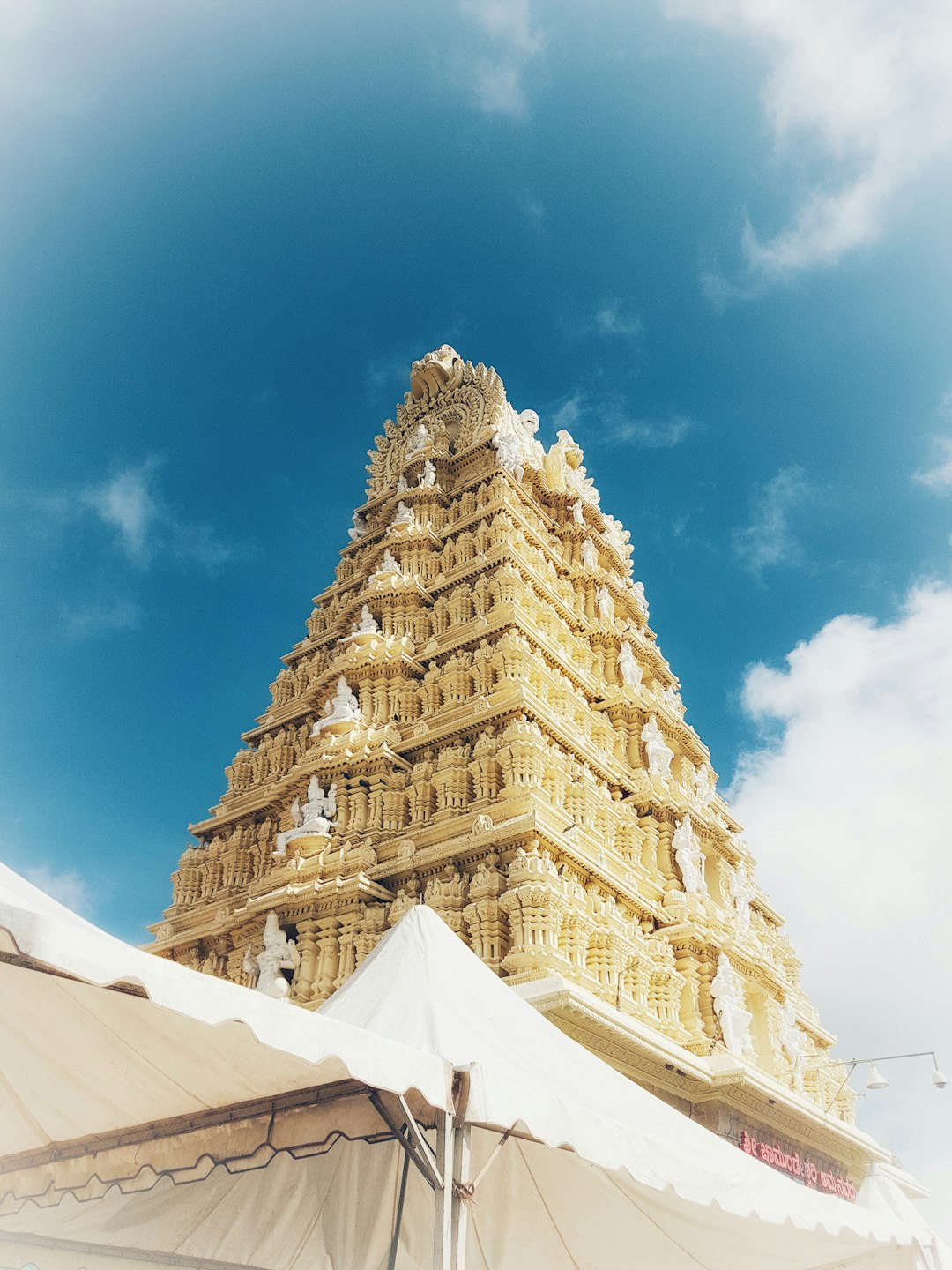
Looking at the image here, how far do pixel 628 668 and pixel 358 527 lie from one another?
368 inches

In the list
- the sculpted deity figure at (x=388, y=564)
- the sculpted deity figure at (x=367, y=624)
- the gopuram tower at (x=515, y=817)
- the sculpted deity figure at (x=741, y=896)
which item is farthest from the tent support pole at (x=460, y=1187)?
the sculpted deity figure at (x=388, y=564)

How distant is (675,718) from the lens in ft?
72.6

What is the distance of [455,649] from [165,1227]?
14212 mm

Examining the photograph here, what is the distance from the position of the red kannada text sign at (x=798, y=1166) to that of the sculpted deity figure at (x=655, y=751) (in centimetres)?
725

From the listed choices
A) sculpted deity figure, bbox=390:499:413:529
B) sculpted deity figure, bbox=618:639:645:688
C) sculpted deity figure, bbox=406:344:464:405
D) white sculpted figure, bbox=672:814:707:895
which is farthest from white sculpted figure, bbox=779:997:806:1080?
sculpted deity figure, bbox=406:344:464:405

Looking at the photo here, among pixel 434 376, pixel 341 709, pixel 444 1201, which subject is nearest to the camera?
pixel 444 1201

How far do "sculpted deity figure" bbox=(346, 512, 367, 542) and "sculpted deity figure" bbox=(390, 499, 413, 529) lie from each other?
2.13 meters

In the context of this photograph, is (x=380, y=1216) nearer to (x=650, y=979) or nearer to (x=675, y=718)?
(x=650, y=979)

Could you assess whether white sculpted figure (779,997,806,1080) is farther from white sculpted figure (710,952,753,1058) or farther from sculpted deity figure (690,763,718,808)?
sculpted deity figure (690,763,718,808)

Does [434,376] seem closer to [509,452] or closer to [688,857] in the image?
[509,452]

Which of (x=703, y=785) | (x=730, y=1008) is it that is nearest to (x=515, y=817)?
(x=730, y=1008)

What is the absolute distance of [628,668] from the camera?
22141 mm

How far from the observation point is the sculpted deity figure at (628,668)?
22.0 m

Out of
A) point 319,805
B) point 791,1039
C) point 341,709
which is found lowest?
point 791,1039
